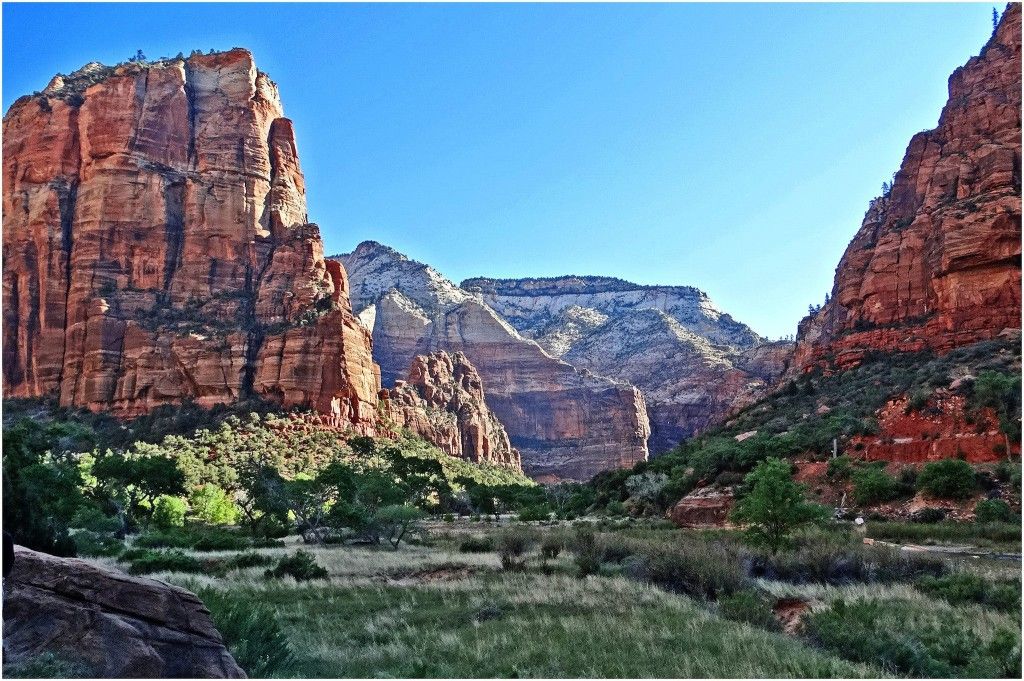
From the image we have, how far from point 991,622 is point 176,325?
3379 inches

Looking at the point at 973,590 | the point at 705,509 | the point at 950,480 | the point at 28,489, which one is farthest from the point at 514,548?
the point at 950,480

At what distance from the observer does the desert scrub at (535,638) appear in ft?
27.2

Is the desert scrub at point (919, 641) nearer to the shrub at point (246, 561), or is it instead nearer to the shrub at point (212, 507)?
the shrub at point (246, 561)

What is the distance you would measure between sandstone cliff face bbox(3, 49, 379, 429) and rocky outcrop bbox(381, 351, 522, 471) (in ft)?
55.0

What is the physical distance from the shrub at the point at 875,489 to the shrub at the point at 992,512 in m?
5.55

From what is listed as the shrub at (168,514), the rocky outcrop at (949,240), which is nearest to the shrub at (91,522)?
the shrub at (168,514)

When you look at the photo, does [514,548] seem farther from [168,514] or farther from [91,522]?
[168,514]

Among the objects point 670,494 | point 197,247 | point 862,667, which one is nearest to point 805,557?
point 862,667

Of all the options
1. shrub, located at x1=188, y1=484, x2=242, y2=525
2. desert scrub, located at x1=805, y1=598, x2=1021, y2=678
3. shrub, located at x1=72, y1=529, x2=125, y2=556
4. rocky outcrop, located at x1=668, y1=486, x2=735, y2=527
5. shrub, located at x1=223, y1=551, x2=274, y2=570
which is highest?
desert scrub, located at x1=805, y1=598, x2=1021, y2=678

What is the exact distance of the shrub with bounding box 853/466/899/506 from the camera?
35094mm

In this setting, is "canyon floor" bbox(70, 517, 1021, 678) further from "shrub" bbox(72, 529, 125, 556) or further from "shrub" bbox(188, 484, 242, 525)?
"shrub" bbox(188, 484, 242, 525)

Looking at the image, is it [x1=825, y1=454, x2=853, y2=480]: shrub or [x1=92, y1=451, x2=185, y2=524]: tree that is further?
[x1=92, y1=451, x2=185, y2=524]: tree

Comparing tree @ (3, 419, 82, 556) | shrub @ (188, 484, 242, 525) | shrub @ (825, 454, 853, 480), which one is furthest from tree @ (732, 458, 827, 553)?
shrub @ (188, 484, 242, 525)

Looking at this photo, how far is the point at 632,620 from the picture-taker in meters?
10.5
